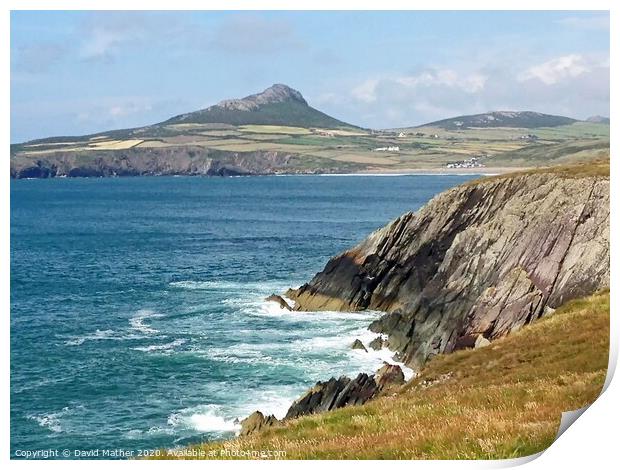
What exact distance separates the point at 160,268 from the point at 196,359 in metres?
40.5

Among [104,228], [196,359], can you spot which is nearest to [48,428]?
[196,359]

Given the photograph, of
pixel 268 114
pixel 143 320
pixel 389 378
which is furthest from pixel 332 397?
pixel 268 114

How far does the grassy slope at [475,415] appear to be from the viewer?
579 inches

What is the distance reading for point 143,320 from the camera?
58656 millimetres

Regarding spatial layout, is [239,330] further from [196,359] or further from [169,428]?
[169,428]

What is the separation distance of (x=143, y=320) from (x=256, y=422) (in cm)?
2669

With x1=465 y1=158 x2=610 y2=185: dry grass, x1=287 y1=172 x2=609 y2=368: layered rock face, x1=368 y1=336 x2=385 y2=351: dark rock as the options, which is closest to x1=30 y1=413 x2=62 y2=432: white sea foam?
x1=368 y1=336 x2=385 y2=351: dark rock

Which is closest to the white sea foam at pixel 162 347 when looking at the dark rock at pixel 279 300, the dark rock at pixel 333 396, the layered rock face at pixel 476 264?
the dark rock at pixel 279 300

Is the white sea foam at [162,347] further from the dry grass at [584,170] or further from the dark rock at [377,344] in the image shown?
the dry grass at [584,170]

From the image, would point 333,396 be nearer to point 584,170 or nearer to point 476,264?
point 476,264

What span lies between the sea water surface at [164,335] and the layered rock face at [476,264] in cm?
343

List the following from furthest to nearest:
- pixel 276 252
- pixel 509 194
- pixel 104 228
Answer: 1. pixel 104 228
2. pixel 276 252
3. pixel 509 194

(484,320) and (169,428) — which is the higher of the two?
(484,320)
